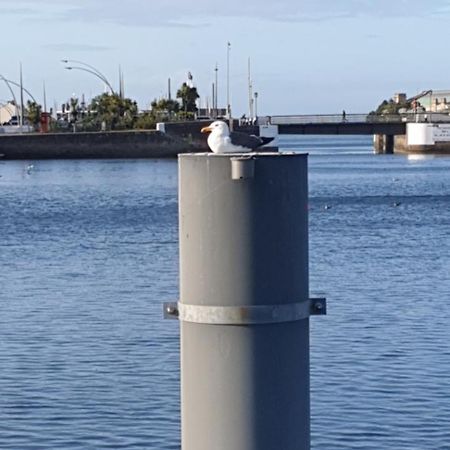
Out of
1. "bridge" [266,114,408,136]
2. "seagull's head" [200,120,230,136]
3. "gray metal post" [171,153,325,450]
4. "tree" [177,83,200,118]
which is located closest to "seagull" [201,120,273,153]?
"seagull's head" [200,120,230,136]

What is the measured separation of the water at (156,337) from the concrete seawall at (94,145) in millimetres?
63172

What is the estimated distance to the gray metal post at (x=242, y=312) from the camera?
382 cm

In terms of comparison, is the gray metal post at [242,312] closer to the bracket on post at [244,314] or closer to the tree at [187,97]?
the bracket on post at [244,314]

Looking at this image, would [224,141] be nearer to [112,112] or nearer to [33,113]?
[112,112]

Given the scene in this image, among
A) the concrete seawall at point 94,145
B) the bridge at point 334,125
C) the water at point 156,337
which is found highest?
the bridge at point 334,125

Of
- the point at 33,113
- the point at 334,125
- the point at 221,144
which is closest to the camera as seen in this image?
the point at 221,144

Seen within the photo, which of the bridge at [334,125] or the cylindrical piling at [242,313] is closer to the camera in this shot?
the cylindrical piling at [242,313]

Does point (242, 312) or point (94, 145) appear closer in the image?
point (242, 312)

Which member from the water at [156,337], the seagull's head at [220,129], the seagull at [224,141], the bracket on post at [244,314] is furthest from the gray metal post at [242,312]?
the water at [156,337]

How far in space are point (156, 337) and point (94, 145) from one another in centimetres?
9506

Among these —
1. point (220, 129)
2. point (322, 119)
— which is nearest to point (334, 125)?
point (322, 119)

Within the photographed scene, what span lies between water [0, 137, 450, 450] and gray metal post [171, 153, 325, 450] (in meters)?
10.2

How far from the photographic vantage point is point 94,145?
115 meters

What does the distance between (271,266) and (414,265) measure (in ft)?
95.0
